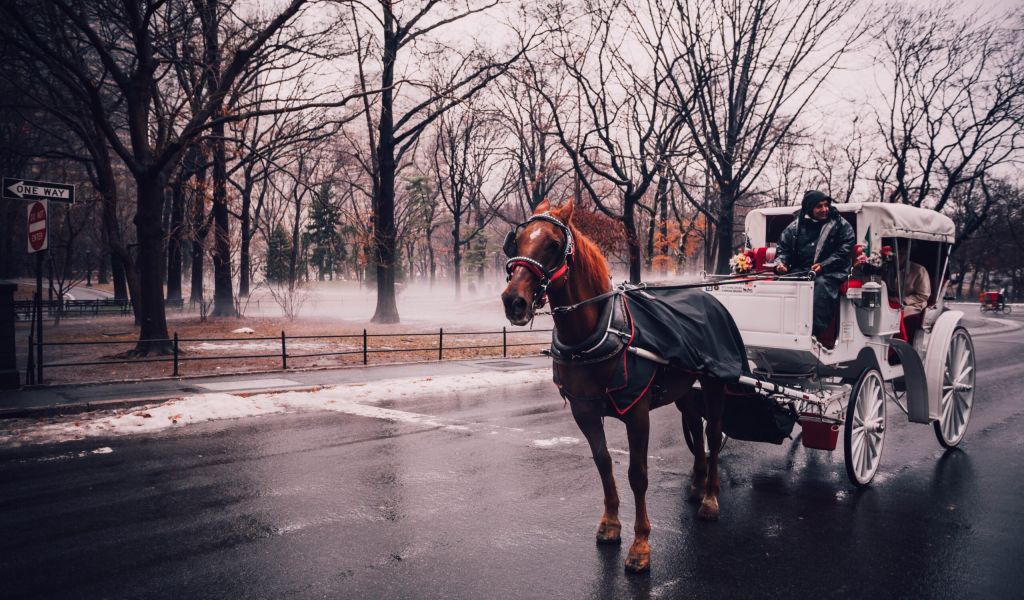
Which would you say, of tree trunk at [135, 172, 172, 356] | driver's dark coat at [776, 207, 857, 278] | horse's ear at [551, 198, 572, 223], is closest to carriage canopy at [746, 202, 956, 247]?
driver's dark coat at [776, 207, 857, 278]

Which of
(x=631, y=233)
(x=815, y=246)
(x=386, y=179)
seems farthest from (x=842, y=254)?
(x=386, y=179)

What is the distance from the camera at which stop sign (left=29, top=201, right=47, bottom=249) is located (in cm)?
1116

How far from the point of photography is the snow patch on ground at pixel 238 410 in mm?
8820

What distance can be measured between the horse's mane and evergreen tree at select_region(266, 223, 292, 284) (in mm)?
60249

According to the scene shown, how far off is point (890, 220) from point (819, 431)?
2.47m

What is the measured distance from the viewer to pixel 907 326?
26.2 feet

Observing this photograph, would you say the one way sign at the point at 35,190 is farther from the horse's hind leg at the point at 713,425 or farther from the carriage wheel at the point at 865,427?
the carriage wheel at the point at 865,427

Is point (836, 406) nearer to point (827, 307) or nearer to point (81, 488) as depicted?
point (827, 307)

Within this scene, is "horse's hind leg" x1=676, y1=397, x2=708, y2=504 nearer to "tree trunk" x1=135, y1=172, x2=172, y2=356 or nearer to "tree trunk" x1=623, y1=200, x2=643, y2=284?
"tree trunk" x1=135, y1=172, x2=172, y2=356

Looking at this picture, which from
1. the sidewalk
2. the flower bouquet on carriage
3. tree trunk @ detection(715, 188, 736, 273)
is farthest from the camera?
tree trunk @ detection(715, 188, 736, 273)

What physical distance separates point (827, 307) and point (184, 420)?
8714 mm

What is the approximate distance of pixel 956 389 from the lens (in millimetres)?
7789

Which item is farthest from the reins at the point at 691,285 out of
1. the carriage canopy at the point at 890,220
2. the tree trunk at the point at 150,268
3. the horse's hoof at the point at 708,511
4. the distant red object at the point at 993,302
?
the distant red object at the point at 993,302

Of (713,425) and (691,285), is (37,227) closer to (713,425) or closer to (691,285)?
(691,285)
